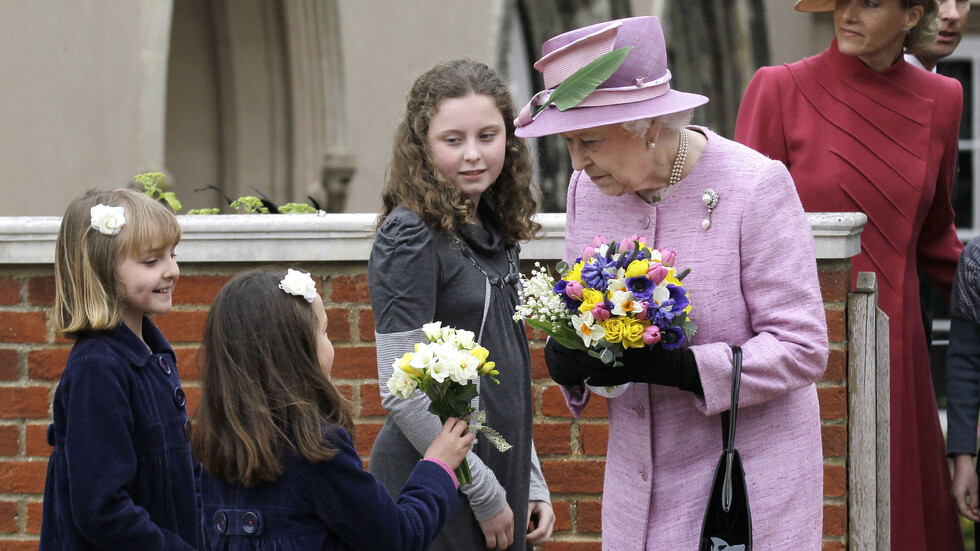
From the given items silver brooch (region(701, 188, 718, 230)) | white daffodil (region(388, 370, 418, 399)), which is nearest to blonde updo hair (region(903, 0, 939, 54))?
silver brooch (region(701, 188, 718, 230))

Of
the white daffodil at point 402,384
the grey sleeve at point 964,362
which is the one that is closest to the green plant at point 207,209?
the white daffodil at point 402,384

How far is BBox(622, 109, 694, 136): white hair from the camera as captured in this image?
242 centimetres

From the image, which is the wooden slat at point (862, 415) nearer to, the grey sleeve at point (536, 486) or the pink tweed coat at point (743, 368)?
the pink tweed coat at point (743, 368)

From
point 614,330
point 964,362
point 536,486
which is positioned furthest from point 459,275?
point 964,362

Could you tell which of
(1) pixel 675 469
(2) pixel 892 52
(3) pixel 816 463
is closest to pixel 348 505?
(1) pixel 675 469

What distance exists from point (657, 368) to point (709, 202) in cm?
36

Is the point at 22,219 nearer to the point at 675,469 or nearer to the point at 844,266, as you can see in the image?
the point at 675,469

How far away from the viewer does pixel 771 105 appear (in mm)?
3547

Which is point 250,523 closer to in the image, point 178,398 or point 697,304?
point 178,398

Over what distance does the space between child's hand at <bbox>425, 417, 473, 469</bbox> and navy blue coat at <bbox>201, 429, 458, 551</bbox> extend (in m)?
0.17

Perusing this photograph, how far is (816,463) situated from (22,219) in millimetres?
2360

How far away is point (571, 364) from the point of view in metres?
2.39

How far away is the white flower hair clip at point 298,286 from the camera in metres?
2.42

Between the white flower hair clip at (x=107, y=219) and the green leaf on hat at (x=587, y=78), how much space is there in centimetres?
97
